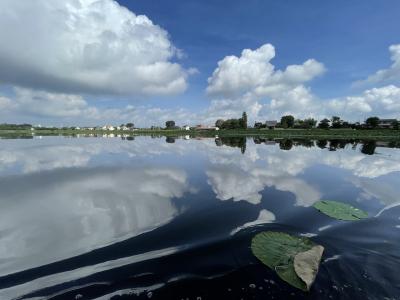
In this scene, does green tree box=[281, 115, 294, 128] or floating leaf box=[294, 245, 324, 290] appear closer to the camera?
floating leaf box=[294, 245, 324, 290]

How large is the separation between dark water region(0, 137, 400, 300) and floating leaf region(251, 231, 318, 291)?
26cm

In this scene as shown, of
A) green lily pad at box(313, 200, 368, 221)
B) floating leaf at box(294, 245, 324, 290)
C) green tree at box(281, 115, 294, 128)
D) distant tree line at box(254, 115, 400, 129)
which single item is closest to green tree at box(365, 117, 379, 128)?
distant tree line at box(254, 115, 400, 129)

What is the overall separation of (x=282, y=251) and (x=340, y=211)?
5650mm

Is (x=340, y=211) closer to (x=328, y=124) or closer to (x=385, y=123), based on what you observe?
(x=328, y=124)

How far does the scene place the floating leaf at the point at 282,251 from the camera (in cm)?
661

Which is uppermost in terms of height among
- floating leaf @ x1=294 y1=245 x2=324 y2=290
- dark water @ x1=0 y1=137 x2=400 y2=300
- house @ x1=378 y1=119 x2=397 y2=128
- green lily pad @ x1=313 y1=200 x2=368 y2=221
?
house @ x1=378 y1=119 x2=397 y2=128

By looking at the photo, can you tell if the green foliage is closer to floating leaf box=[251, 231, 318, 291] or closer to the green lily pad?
the green lily pad

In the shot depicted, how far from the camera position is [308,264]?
6973 millimetres

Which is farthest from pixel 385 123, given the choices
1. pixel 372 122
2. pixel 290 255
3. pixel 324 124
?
pixel 290 255

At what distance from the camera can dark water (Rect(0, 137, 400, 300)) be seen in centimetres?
625

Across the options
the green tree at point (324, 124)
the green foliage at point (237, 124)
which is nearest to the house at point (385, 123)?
the green tree at point (324, 124)

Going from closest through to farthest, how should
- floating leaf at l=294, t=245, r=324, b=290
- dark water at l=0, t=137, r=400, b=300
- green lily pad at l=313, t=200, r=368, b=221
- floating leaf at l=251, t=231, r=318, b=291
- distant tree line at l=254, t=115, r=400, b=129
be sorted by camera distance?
dark water at l=0, t=137, r=400, b=300 → floating leaf at l=294, t=245, r=324, b=290 → floating leaf at l=251, t=231, r=318, b=291 → green lily pad at l=313, t=200, r=368, b=221 → distant tree line at l=254, t=115, r=400, b=129

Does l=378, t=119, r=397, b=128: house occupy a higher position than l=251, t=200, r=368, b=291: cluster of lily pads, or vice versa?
l=378, t=119, r=397, b=128: house

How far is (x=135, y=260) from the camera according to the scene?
293 inches
